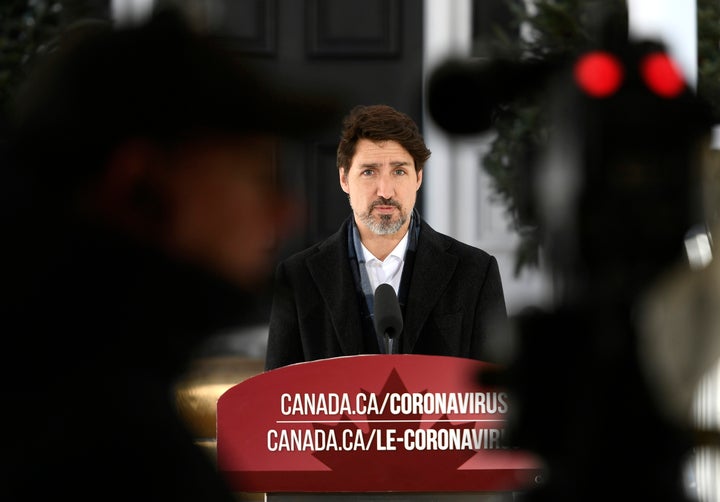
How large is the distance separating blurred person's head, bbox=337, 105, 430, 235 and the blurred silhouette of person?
2.10m

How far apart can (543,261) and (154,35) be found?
36 cm

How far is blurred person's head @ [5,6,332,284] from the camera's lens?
3.38 ft

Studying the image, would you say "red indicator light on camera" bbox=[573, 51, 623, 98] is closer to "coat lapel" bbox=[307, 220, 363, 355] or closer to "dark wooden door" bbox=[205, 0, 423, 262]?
"coat lapel" bbox=[307, 220, 363, 355]

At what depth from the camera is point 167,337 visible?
108cm

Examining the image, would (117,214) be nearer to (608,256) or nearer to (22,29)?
(608,256)

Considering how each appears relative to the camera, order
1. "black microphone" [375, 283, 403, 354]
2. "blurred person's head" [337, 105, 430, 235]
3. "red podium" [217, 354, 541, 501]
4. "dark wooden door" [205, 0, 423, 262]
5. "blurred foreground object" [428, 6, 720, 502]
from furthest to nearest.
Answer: "dark wooden door" [205, 0, 423, 262], "blurred person's head" [337, 105, 430, 235], "black microphone" [375, 283, 403, 354], "red podium" [217, 354, 541, 501], "blurred foreground object" [428, 6, 720, 502]

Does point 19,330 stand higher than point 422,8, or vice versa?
point 422,8

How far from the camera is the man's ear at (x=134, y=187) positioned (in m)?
1.03

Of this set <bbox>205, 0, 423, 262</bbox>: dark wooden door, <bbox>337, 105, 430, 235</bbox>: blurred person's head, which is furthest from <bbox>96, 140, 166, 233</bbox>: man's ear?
<bbox>205, 0, 423, 262</bbox>: dark wooden door

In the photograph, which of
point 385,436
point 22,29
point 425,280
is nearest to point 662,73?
point 385,436

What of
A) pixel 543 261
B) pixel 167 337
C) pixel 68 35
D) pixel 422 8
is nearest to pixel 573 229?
pixel 543 261

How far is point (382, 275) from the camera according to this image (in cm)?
324

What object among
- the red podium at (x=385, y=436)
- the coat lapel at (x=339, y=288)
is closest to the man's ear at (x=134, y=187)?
the red podium at (x=385, y=436)

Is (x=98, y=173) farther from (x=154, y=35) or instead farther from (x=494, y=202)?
(x=494, y=202)
